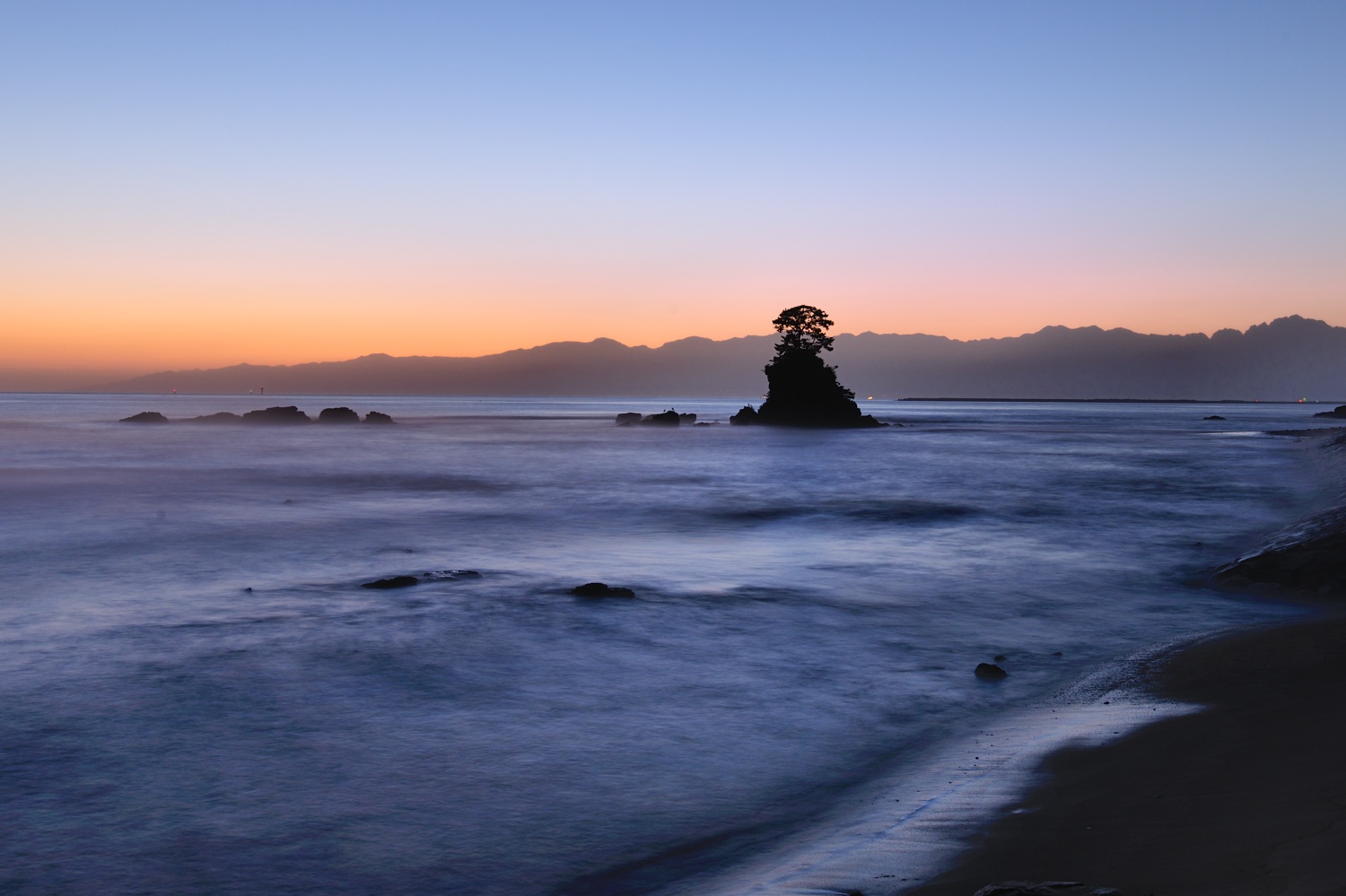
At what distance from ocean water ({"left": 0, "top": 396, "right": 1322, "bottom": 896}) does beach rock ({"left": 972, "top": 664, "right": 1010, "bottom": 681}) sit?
200 mm

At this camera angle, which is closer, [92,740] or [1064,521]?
[92,740]

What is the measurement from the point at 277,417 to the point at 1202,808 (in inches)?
4122

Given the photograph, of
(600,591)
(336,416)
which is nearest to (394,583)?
(600,591)

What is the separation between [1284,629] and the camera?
1027cm

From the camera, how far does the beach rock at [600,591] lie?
13750 mm

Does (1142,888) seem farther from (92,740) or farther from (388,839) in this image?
(92,740)

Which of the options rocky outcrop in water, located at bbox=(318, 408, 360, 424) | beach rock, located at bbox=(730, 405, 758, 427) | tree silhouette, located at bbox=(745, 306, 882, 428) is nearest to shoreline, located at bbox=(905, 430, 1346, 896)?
tree silhouette, located at bbox=(745, 306, 882, 428)

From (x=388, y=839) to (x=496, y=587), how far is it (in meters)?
9.08

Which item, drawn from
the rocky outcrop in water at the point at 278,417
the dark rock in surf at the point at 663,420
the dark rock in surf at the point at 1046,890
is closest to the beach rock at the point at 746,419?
the dark rock in surf at the point at 663,420

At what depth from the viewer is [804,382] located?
84.5m

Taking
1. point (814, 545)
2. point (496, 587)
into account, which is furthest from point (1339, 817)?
point (814, 545)

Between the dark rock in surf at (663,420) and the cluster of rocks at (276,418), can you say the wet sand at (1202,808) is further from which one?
the cluster of rocks at (276,418)

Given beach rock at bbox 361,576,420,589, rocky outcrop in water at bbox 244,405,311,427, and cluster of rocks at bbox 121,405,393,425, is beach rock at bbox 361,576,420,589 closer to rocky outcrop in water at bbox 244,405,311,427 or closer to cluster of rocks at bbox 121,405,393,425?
cluster of rocks at bbox 121,405,393,425

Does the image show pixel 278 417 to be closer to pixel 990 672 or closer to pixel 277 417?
pixel 277 417
